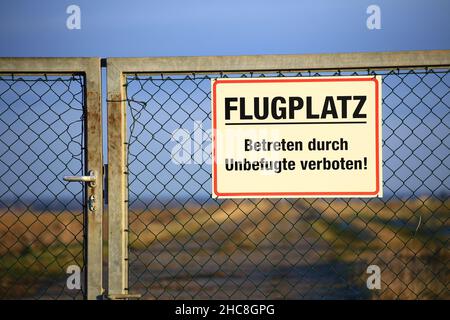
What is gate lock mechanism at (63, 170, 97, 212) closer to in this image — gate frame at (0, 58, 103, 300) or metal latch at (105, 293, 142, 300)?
gate frame at (0, 58, 103, 300)

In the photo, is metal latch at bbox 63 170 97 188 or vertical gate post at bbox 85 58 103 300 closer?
metal latch at bbox 63 170 97 188

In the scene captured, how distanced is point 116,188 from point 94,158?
21cm

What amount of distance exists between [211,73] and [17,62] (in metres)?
1.12

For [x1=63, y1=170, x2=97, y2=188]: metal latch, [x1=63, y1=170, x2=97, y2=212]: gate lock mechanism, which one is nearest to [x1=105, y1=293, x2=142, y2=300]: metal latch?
[x1=63, y1=170, x2=97, y2=212]: gate lock mechanism

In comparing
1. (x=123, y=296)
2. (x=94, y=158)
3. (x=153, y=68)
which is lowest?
(x=123, y=296)

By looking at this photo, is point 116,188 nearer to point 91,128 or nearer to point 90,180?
point 90,180

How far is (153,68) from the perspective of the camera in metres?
3.76

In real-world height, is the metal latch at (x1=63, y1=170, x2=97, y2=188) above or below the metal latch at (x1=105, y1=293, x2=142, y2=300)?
above

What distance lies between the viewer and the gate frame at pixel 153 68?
375 centimetres

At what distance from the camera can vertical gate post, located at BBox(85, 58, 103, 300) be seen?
3775 millimetres

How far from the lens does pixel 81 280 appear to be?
3889 millimetres

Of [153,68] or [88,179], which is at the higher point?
[153,68]

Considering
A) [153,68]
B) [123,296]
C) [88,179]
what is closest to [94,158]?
[88,179]
